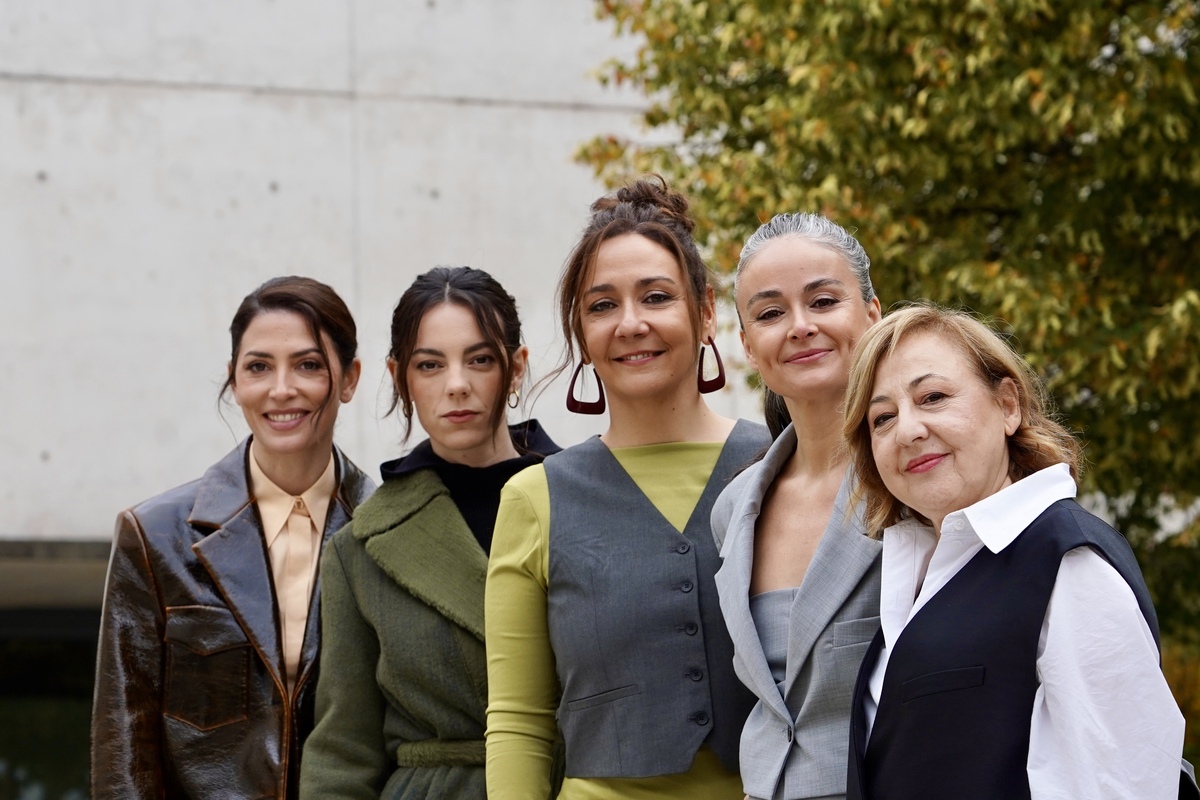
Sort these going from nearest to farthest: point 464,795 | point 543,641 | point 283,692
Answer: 1. point 543,641
2. point 464,795
3. point 283,692

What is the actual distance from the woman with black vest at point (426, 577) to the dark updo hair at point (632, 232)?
0.98 ft

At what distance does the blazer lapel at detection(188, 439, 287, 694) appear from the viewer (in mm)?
3094

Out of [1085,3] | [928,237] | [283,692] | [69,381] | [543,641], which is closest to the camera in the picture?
[543,641]

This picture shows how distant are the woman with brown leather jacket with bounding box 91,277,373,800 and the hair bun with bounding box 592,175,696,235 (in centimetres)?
82

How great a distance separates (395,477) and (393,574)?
0.26m

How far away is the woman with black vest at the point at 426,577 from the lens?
9.30ft

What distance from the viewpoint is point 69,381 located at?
27.1 feet

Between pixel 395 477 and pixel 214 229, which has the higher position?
pixel 214 229

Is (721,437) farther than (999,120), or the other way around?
(999,120)

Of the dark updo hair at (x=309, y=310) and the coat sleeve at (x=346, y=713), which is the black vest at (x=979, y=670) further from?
the dark updo hair at (x=309, y=310)

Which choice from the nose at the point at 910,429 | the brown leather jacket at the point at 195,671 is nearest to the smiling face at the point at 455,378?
the brown leather jacket at the point at 195,671

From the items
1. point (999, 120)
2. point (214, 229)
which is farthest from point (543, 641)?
point (214, 229)

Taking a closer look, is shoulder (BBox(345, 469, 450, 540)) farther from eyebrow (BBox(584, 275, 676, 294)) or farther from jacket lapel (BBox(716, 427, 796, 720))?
jacket lapel (BBox(716, 427, 796, 720))

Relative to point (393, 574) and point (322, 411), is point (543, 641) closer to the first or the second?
point (393, 574)
